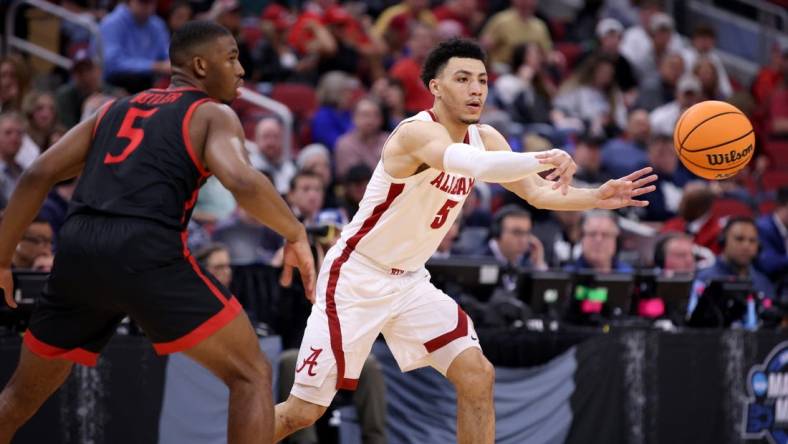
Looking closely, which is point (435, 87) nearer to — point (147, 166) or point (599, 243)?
point (147, 166)

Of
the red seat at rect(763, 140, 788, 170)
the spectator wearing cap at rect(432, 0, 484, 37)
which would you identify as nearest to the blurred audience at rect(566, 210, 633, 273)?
the spectator wearing cap at rect(432, 0, 484, 37)

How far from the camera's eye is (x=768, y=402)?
9.22m

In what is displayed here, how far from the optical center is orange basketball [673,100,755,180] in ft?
23.0

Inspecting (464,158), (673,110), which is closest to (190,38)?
(464,158)

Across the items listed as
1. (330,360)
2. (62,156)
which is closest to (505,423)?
(330,360)

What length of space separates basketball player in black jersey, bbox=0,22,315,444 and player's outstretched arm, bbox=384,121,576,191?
0.89m

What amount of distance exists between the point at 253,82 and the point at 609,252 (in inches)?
218

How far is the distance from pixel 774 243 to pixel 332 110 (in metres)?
4.89

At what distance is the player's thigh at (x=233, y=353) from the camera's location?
18.2ft

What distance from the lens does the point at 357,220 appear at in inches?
270

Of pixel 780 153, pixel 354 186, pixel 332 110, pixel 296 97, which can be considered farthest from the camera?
pixel 780 153

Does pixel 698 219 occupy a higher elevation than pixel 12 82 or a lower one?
lower

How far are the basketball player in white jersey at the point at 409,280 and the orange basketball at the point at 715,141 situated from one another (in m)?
0.56

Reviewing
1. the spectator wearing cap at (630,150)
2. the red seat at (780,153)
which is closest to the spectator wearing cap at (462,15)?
the spectator wearing cap at (630,150)
